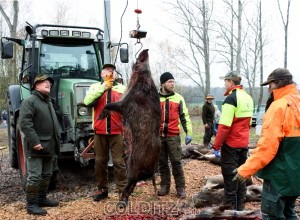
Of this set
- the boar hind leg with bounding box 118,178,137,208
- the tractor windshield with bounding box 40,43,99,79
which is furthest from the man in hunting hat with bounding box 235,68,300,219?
the tractor windshield with bounding box 40,43,99,79

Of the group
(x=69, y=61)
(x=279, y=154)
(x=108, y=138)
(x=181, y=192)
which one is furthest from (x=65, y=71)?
(x=279, y=154)

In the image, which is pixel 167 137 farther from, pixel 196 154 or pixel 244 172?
pixel 196 154

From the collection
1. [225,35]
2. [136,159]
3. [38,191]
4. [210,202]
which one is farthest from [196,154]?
[225,35]

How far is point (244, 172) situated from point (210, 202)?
219 centimetres

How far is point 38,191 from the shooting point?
5.52 m

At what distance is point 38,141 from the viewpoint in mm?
5242

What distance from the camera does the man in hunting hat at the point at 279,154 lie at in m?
3.33

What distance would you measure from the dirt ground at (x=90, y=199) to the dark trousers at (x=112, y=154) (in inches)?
17.1

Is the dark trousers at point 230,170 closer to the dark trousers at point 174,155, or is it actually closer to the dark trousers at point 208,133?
the dark trousers at point 174,155

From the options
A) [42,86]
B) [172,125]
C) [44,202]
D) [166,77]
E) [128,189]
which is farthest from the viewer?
[172,125]

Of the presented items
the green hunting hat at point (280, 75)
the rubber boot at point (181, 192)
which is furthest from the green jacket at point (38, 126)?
the green hunting hat at point (280, 75)

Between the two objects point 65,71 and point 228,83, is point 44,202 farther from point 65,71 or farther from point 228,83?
point 228,83

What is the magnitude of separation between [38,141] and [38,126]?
0.31m

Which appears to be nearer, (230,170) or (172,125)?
(230,170)
